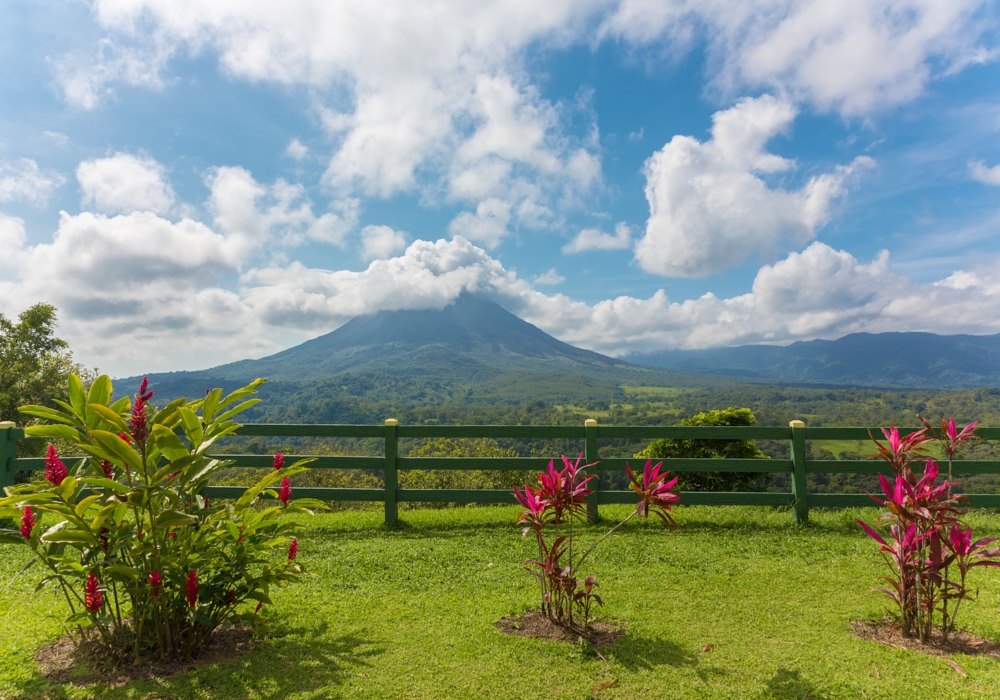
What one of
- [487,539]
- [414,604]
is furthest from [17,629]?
[487,539]

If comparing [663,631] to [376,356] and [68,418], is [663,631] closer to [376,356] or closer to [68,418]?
[68,418]

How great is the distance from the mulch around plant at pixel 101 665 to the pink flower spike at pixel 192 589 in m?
0.45

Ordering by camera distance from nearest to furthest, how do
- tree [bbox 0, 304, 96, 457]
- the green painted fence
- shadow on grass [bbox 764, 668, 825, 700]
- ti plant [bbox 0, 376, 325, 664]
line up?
ti plant [bbox 0, 376, 325, 664], shadow on grass [bbox 764, 668, 825, 700], the green painted fence, tree [bbox 0, 304, 96, 457]

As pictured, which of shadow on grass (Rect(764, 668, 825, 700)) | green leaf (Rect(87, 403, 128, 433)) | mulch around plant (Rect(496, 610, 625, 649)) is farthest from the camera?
mulch around plant (Rect(496, 610, 625, 649))

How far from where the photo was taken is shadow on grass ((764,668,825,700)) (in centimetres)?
263

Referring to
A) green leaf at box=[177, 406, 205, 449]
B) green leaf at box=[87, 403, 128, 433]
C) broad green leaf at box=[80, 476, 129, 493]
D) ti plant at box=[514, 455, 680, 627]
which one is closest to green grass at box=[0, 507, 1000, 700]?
ti plant at box=[514, 455, 680, 627]

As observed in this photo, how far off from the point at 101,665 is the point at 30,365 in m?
23.3

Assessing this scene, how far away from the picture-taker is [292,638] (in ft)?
10.6

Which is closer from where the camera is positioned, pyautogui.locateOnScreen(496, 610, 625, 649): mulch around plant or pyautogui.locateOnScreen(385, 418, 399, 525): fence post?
pyautogui.locateOnScreen(496, 610, 625, 649): mulch around plant

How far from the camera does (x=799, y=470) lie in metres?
6.03

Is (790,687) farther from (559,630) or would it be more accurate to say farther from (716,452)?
(716,452)

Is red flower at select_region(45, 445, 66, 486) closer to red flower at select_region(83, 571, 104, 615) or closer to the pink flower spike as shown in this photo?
red flower at select_region(83, 571, 104, 615)

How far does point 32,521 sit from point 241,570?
3.61 ft

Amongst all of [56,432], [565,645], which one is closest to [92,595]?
[56,432]
